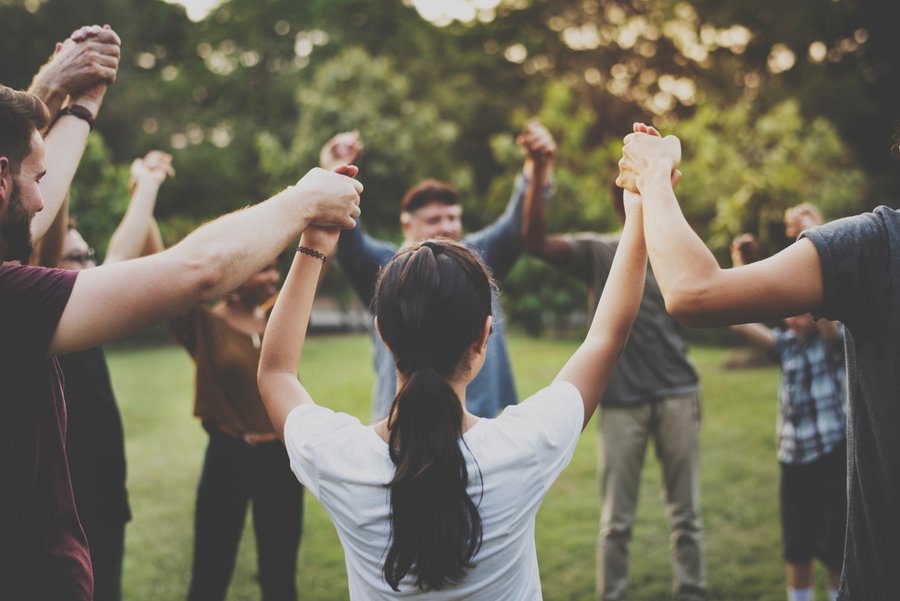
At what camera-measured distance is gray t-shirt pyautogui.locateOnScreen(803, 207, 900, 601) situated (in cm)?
161

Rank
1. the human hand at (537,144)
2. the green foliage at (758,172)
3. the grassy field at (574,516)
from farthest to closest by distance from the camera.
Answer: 1. the green foliage at (758,172)
2. the grassy field at (574,516)
3. the human hand at (537,144)

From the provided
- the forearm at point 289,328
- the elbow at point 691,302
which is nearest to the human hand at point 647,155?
the elbow at point 691,302

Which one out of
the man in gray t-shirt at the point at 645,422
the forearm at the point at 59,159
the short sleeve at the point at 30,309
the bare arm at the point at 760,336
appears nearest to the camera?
the short sleeve at the point at 30,309

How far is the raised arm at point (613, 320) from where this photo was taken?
185cm

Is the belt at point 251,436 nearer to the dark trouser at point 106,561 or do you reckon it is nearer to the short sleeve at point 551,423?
the dark trouser at point 106,561

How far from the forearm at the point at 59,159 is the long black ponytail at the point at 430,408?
3.71 feet

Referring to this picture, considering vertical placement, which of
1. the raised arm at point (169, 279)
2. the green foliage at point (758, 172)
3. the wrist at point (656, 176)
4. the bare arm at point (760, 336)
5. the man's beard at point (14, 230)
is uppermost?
the green foliage at point (758, 172)

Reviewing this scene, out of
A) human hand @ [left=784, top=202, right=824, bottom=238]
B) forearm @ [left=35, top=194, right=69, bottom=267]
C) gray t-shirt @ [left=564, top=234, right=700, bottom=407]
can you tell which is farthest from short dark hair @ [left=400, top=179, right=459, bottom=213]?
Answer: forearm @ [left=35, top=194, right=69, bottom=267]

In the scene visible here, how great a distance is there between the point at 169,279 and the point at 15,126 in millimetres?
543

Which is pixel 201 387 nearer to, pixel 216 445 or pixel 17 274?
pixel 216 445

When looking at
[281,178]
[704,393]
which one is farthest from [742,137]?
[281,178]

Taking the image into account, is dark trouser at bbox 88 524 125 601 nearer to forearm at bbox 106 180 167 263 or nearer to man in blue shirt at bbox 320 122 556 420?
forearm at bbox 106 180 167 263

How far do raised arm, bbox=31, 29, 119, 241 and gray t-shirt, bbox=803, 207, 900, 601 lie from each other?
6.66ft

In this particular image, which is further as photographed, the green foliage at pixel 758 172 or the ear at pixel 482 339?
the green foliage at pixel 758 172
